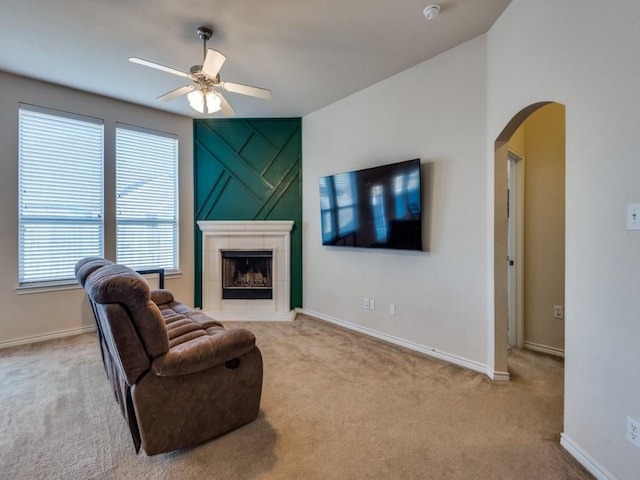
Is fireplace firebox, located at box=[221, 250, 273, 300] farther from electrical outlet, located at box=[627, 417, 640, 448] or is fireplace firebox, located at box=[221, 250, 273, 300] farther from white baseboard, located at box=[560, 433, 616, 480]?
electrical outlet, located at box=[627, 417, 640, 448]

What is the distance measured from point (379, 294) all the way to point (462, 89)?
2.17 metres

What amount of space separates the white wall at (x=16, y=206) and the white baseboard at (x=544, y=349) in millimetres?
4865

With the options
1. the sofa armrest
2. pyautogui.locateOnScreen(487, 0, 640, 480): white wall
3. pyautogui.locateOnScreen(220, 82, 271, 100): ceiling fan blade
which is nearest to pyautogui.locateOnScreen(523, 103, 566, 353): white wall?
pyautogui.locateOnScreen(487, 0, 640, 480): white wall

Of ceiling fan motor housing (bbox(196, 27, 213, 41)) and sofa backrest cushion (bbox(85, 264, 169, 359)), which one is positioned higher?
ceiling fan motor housing (bbox(196, 27, 213, 41))

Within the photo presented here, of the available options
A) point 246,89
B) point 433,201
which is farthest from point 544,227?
point 246,89

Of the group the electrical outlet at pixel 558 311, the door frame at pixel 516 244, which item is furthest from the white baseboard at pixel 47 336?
the electrical outlet at pixel 558 311

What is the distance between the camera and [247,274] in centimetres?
479

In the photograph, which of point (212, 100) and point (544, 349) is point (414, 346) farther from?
point (212, 100)

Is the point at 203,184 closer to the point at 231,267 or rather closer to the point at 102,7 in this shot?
the point at 231,267

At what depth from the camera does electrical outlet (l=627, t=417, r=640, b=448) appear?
1376 millimetres

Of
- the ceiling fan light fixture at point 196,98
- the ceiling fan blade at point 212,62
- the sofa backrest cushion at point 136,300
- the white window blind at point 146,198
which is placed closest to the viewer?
the sofa backrest cushion at point 136,300

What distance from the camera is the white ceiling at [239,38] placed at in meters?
2.35

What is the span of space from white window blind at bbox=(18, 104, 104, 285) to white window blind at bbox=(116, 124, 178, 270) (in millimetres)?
236

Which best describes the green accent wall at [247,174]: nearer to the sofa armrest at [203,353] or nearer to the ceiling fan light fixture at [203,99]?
the ceiling fan light fixture at [203,99]
